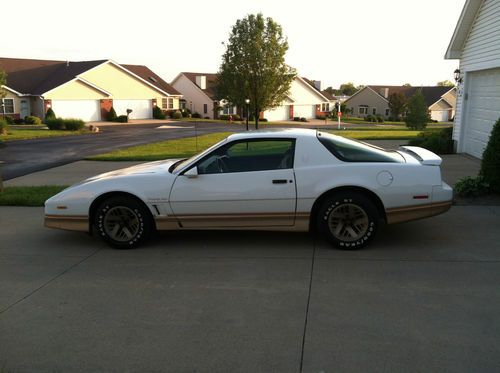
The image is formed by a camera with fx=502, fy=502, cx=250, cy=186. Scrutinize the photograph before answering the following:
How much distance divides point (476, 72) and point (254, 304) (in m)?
12.3

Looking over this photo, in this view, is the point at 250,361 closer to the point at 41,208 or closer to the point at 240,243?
the point at 240,243

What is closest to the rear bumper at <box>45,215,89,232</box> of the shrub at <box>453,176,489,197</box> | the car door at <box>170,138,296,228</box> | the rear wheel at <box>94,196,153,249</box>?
the rear wheel at <box>94,196,153,249</box>

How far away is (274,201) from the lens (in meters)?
5.81

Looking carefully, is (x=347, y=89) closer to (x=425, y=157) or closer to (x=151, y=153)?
(x=151, y=153)

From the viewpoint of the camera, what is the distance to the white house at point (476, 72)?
1242 centimetres

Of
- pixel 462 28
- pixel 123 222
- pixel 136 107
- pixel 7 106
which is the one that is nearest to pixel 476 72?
pixel 462 28

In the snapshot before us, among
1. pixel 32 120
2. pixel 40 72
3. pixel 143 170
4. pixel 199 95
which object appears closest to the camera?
pixel 143 170

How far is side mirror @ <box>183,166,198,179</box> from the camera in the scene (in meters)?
5.91

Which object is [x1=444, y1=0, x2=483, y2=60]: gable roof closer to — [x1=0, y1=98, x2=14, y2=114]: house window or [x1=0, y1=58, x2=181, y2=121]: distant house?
[x1=0, y1=58, x2=181, y2=121]: distant house

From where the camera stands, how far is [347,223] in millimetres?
5746

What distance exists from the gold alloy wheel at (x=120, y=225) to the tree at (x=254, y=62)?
2792cm

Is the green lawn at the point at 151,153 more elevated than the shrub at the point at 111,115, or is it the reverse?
the shrub at the point at 111,115

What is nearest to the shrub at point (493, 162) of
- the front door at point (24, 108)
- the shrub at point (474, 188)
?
the shrub at point (474, 188)

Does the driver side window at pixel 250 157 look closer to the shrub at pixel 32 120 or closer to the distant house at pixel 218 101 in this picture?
the shrub at pixel 32 120
